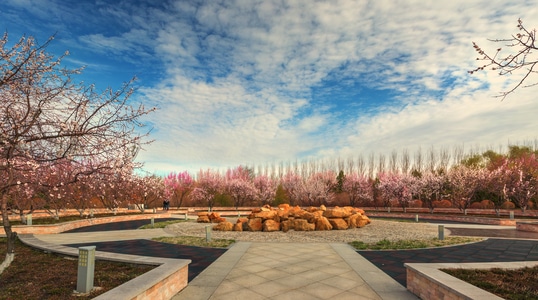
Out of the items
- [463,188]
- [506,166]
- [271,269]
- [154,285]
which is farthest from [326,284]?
[506,166]

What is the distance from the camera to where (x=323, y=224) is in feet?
53.5

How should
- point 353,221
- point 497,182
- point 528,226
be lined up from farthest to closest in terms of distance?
1. point 497,182
2. point 353,221
3. point 528,226

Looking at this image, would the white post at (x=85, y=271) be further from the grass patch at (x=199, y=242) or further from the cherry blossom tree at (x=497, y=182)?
the cherry blossom tree at (x=497, y=182)

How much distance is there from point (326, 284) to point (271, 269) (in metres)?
1.80

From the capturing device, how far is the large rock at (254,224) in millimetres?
16188

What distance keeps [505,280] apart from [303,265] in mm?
4490

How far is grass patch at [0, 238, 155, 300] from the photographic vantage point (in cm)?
539

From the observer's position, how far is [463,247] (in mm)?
10914

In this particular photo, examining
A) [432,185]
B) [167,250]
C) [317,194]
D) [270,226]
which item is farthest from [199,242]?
[317,194]

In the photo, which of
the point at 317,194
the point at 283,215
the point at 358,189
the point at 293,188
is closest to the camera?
the point at 283,215

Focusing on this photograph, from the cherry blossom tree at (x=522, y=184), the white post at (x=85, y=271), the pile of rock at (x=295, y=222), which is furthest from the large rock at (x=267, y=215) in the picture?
the cherry blossom tree at (x=522, y=184)

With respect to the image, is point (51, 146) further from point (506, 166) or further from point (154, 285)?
point (506, 166)

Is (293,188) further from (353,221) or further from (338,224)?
(338,224)

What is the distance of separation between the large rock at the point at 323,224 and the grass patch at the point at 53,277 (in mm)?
11450
